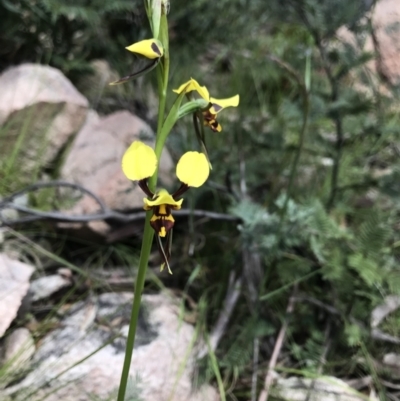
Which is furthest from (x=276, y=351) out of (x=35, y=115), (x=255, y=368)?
(x=35, y=115)

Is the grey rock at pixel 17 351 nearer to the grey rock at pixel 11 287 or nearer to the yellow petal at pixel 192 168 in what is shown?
the grey rock at pixel 11 287

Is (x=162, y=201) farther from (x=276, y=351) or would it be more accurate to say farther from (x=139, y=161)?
(x=276, y=351)

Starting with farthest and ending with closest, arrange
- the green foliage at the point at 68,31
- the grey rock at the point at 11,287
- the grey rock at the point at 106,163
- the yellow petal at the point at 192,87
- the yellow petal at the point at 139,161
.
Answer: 1. the green foliage at the point at 68,31
2. the grey rock at the point at 106,163
3. the grey rock at the point at 11,287
4. the yellow petal at the point at 192,87
5. the yellow petal at the point at 139,161

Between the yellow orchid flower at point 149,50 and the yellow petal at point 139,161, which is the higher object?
the yellow orchid flower at point 149,50

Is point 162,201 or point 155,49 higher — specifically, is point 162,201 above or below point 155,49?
below

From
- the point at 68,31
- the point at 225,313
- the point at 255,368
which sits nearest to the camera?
the point at 255,368

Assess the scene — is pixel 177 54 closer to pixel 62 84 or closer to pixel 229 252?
pixel 62 84

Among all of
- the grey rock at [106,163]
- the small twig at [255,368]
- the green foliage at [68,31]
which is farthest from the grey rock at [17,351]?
the green foliage at [68,31]
